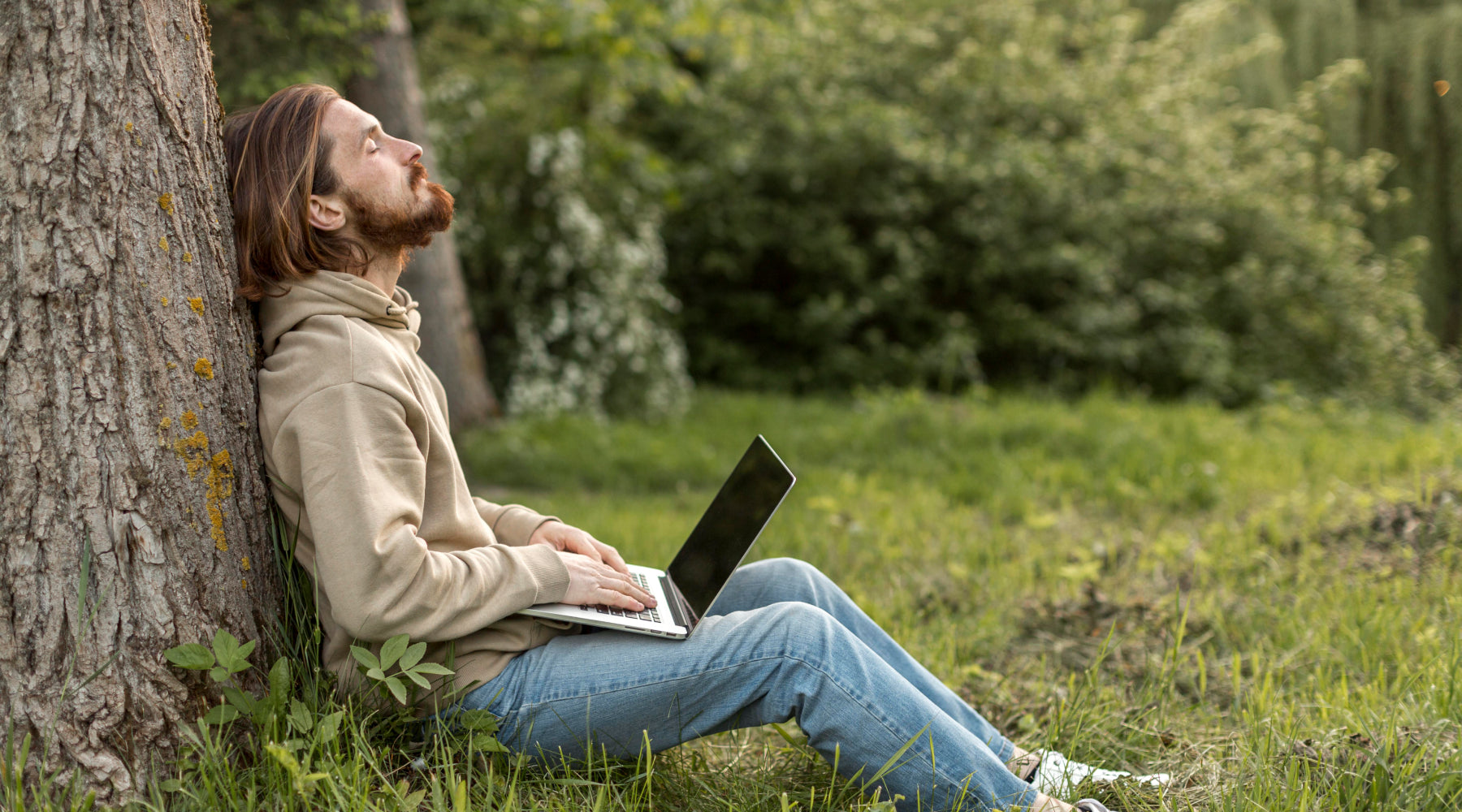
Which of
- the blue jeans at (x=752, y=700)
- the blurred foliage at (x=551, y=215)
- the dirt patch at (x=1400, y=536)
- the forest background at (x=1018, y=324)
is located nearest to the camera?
the blue jeans at (x=752, y=700)

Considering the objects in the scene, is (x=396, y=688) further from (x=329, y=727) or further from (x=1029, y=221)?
(x=1029, y=221)

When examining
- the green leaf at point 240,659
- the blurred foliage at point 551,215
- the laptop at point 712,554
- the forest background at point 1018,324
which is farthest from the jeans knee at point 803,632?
the blurred foliage at point 551,215

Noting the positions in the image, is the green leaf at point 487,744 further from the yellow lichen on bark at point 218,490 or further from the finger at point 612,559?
the yellow lichen on bark at point 218,490

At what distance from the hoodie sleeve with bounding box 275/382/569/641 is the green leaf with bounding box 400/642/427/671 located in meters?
0.02

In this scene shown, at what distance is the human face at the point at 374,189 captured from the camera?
2.14 m

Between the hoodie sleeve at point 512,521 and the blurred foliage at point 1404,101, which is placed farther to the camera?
the blurred foliage at point 1404,101

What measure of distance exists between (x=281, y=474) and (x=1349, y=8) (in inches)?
417

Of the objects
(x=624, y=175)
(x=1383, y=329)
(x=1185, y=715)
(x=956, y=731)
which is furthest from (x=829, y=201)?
(x=956, y=731)

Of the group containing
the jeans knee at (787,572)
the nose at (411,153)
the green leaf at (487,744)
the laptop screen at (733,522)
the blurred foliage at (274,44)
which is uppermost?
the blurred foliage at (274,44)

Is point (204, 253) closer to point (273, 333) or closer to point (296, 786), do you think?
point (273, 333)

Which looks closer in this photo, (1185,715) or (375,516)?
Answer: (375,516)

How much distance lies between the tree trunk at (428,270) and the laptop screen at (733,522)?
4239 millimetres

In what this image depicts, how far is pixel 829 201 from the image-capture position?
9.78 m

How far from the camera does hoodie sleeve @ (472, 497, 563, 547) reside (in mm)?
2500
